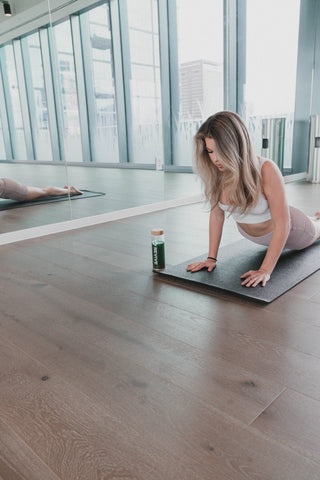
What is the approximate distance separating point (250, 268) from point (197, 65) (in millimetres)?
3331

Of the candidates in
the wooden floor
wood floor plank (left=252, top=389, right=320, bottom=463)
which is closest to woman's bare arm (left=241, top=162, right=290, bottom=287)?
the wooden floor

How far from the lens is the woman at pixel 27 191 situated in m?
2.60

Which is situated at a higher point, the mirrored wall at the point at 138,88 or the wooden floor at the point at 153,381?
the mirrored wall at the point at 138,88

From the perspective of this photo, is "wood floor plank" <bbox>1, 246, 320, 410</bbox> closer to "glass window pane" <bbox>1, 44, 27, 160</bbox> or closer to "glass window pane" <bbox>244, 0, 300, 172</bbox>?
"glass window pane" <bbox>1, 44, 27, 160</bbox>

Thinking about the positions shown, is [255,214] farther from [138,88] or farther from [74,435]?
[138,88]

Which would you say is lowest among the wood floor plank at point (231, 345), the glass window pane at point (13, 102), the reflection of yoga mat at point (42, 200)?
the wood floor plank at point (231, 345)

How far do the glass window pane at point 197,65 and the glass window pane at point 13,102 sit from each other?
6.32 feet

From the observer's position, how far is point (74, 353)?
128cm

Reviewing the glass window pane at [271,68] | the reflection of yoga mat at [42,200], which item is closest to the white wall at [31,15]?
the reflection of yoga mat at [42,200]

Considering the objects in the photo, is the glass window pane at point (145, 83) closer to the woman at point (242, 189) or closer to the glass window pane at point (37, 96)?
the glass window pane at point (37, 96)

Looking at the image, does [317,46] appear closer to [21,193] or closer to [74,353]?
[21,193]

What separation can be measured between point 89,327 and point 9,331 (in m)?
0.30

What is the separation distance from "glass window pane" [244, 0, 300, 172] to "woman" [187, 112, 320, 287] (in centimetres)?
330

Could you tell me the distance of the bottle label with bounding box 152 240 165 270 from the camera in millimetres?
1933
